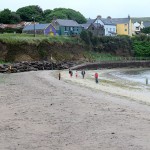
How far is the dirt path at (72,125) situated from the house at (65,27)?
70023 mm

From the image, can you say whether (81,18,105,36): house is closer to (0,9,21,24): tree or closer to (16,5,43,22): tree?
(16,5,43,22): tree

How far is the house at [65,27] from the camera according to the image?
85.8m

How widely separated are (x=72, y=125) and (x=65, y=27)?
77.8m

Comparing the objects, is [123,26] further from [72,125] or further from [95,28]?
[72,125]

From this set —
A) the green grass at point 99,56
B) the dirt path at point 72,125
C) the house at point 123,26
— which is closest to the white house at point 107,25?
the house at point 123,26

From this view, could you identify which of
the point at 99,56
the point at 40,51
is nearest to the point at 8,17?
the point at 99,56

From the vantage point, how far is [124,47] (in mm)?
84188

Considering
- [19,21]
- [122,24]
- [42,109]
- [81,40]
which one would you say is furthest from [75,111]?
[122,24]

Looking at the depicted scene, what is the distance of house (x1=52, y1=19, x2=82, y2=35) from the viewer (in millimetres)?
85750

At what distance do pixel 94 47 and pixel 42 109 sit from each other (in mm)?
64766

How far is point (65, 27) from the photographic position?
289ft

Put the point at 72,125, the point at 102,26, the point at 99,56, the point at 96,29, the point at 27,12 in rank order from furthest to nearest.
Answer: the point at 102,26
the point at 96,29
the point at 27,12
the point at 99,56
the point at 72,125

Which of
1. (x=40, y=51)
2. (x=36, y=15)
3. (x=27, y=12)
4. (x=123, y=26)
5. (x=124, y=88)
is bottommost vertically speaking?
(x=124, y=88)

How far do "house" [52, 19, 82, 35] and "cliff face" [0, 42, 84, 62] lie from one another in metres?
13.9
